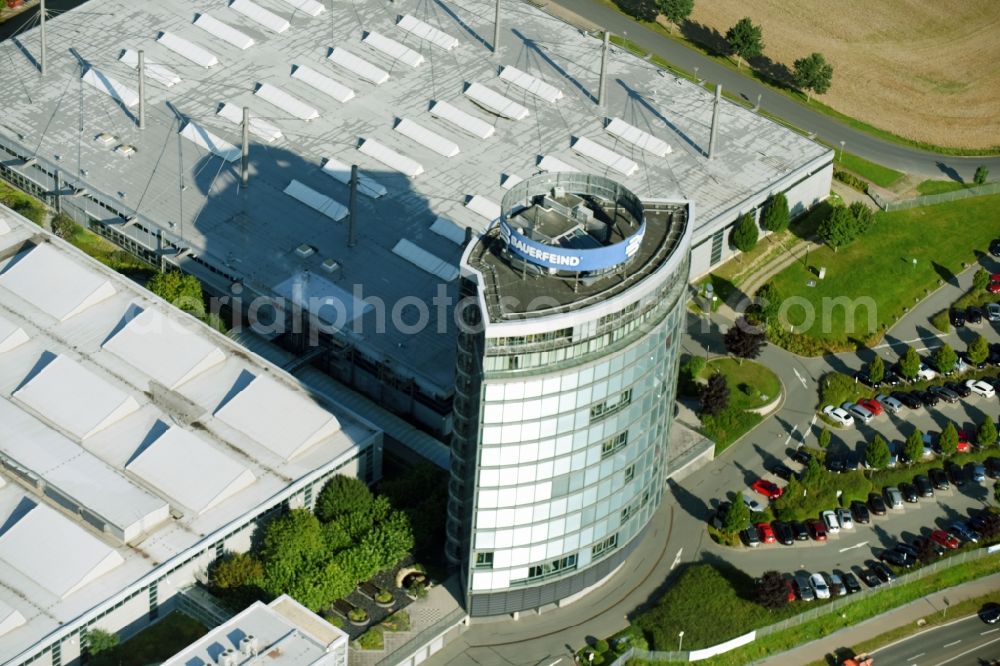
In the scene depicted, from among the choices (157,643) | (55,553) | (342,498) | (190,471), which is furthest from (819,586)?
(55,553)

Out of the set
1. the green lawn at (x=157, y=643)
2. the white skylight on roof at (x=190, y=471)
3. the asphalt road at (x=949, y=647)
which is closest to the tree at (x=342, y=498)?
the white skylight on roof at (x=190, y=471)

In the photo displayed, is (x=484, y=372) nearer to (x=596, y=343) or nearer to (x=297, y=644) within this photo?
(x=596, y=343)

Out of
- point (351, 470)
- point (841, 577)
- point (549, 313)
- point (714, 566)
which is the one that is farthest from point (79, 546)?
point (841, 577)

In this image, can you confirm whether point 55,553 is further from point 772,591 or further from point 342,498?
point 772,591

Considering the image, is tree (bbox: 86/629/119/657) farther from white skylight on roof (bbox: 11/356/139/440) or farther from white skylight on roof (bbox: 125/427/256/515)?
white skylight on roof (bbox: 11/356/139/440)

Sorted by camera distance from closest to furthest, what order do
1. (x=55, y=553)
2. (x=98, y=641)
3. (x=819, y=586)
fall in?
(x=98, y=641) < (x=55, y=553) < (x=819, y=586)
